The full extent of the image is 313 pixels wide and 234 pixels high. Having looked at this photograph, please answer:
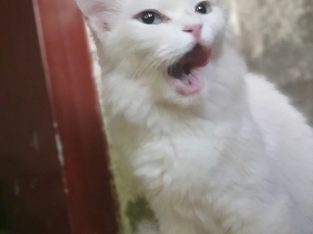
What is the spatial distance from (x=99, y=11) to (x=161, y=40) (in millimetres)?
165

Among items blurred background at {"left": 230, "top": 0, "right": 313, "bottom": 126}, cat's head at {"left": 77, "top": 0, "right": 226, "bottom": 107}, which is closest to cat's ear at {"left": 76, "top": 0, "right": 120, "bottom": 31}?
cat's head at {"left": 77, "top": 0, "right": 226, "bottom": 107}

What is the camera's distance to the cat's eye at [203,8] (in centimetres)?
117

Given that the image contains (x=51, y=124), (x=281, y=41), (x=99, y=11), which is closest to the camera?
(x=99, y=11)

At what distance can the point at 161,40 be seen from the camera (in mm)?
1101

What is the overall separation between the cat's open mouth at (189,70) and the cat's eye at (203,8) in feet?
0.26

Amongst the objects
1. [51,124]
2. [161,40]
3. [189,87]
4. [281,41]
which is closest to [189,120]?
[189,87]

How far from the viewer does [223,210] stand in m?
1.22

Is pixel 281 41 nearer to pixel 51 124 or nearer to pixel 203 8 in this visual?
pixel 203 8

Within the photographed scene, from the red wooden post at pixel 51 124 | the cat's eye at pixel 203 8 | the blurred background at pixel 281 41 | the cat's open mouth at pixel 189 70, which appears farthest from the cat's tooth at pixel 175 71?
the blurred background at pixel 281 41

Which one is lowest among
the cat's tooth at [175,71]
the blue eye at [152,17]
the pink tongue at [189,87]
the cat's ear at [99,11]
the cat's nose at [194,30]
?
the pink tongue at [189,87]

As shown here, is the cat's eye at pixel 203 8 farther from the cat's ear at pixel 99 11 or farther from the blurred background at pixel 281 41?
the blurred background at pixel 281 41

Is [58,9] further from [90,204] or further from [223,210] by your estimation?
[223,210]

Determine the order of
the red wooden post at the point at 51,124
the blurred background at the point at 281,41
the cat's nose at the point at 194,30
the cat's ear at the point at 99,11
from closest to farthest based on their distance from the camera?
the cat's nose at the point at 194,30
the cat's ear at the point at 99,11
the red wooden post at the point at 51,124
the blurred background at the point at 281,41

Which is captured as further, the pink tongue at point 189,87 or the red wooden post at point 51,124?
Result: the red wooden post at point 51,124
